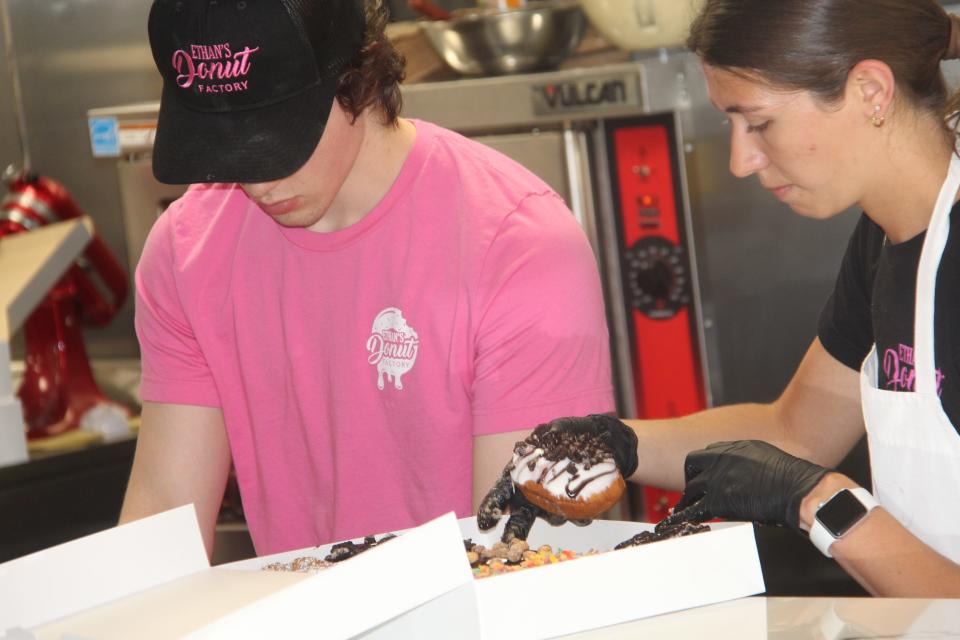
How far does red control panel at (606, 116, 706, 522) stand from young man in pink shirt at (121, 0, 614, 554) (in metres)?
0.87

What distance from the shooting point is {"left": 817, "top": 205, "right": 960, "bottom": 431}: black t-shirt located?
4.26 feet

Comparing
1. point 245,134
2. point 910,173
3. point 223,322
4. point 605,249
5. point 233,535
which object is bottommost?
point 233,535

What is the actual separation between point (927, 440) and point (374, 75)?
74cm

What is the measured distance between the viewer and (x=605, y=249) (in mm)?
2438

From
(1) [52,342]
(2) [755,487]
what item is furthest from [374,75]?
(1) [52,342]

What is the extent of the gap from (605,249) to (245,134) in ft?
3.95

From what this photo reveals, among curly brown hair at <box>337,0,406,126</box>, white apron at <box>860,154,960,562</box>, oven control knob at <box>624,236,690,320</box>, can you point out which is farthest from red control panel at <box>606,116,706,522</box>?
white apron at <box>860,154,960,562</box>

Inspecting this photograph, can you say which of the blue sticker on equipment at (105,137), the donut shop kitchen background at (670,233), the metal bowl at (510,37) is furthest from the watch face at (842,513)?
the blue sticker on equipment at (105,137)

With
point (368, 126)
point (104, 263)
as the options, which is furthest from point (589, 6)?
point (104, 263)

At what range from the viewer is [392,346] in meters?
1.47

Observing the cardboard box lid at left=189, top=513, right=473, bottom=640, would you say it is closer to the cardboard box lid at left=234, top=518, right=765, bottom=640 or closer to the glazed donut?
the cardboard box lid at left=234, top=518, right=765, bottom=640

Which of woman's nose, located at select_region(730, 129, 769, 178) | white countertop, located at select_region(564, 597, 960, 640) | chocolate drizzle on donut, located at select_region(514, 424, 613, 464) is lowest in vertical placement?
white countertop, located at select_region(564, 597, 960, 640)

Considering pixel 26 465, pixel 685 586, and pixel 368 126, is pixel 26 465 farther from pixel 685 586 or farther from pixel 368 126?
pixel 685 586

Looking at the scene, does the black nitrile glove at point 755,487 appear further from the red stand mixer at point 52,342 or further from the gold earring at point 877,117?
the red stand mixer at point 52,342
